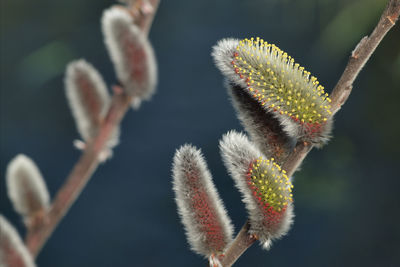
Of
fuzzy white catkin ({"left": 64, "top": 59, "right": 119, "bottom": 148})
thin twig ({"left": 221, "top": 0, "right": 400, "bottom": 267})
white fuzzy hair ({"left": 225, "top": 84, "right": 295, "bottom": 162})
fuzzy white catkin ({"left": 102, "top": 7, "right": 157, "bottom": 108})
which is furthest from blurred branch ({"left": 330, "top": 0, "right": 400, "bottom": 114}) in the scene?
fuzzy white catkin ({"left": 64, "top": 59, "right": 119, "bottom": 148})

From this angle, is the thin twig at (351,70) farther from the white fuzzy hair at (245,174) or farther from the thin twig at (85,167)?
the thin twig at (85,167)

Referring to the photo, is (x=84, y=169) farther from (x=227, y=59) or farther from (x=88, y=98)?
(x=227, y=59)

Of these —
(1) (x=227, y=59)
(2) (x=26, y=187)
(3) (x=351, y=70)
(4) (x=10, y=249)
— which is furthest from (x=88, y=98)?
(3) (x=351, y=70)

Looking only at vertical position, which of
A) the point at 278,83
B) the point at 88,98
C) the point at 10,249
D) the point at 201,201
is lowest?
the point at 10,249

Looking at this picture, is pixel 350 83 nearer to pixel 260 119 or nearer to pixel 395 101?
pixel 260 119

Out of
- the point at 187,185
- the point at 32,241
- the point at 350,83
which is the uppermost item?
the point at 350,83

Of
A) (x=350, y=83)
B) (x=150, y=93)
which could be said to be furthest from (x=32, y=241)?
(x=350, y=83)
